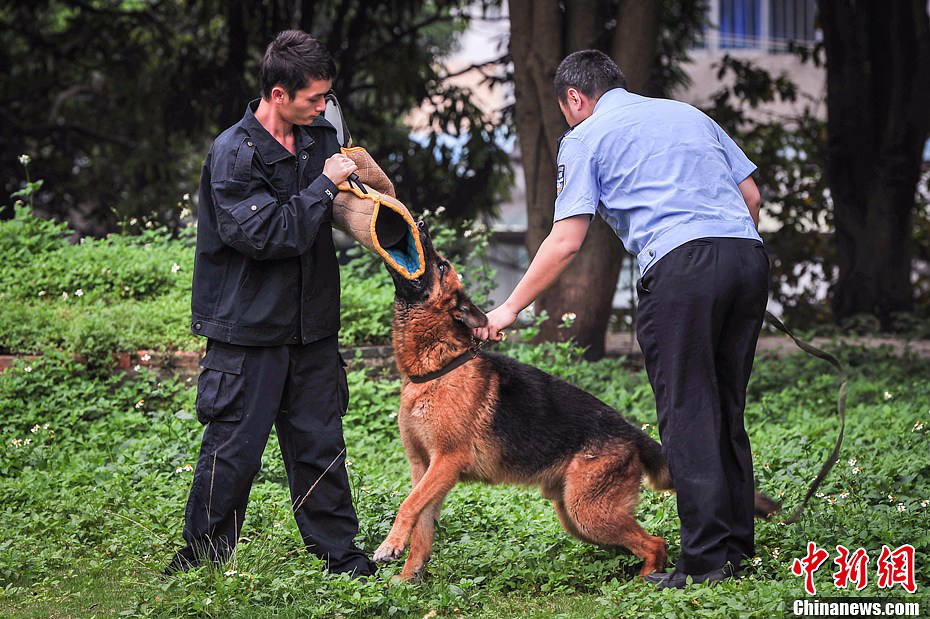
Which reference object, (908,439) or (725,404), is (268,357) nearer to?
(725,404)

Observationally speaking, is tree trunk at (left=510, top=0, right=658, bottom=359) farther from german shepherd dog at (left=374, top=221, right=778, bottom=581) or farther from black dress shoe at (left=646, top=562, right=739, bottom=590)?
black dress shoe at (left=646, top=562, right=739, bottom=590)

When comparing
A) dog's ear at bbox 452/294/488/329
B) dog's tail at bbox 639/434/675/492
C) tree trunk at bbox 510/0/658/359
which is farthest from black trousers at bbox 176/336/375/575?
tree trunk at bbox 510/0/658/359

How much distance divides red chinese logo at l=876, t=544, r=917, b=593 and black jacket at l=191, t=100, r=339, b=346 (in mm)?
2571

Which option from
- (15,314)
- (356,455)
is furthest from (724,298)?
(15,314)

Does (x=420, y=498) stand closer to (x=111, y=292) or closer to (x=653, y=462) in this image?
(x=653, y=462)

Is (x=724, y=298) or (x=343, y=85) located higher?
(x=343, y=85)

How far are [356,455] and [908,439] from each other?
3.67 meters

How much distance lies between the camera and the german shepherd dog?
14.8ft

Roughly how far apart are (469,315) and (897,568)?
2.13 meters

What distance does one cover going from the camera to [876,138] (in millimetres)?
13664

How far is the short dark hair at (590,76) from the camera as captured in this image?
446cm

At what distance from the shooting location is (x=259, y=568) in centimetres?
431

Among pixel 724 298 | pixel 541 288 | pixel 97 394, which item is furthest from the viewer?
pixel 97 394

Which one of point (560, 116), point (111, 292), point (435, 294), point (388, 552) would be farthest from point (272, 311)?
point (560, 116)
